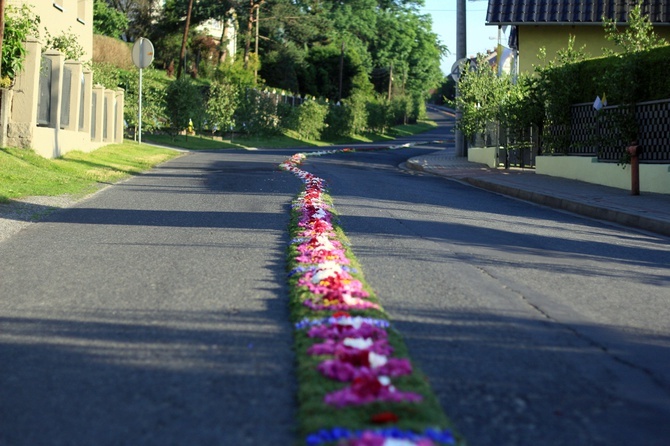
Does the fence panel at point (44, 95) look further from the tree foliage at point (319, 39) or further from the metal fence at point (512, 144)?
the tree foliage at point (319, 39)

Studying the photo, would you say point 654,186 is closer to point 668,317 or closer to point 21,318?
point 668,317

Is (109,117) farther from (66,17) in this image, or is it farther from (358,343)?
(358,343)

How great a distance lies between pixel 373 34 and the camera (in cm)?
9431

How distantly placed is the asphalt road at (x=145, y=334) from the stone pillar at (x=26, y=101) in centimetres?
827

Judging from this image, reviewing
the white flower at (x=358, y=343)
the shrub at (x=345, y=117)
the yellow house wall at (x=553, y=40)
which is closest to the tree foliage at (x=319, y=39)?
the shrub at (x=345, y=117)

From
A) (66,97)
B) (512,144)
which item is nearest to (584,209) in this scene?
(512,144)

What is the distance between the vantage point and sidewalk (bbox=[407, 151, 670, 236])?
12453mm

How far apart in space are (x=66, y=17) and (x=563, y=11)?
666 inches

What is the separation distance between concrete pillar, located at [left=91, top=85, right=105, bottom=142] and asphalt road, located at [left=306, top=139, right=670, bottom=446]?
54.8 feet

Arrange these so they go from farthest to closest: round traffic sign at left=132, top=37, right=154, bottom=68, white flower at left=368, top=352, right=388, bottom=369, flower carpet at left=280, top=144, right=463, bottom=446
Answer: round traffic sign at left=132, top=37, right=154, bottom=68
white flower at left=368, top=352, right=388, bottom=369
flower carpet at left=280, top=144, right=463, bottom=446

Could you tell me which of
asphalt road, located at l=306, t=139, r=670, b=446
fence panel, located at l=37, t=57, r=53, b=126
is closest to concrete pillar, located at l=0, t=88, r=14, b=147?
fence panel, located at l=37, t=57, r=53, b=126

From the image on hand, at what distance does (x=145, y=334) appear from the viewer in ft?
17.1

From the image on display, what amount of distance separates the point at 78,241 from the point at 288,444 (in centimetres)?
605

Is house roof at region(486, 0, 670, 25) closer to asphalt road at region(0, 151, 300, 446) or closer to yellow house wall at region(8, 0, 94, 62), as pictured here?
yellow house wall at region(8, 0, 94, 62)
